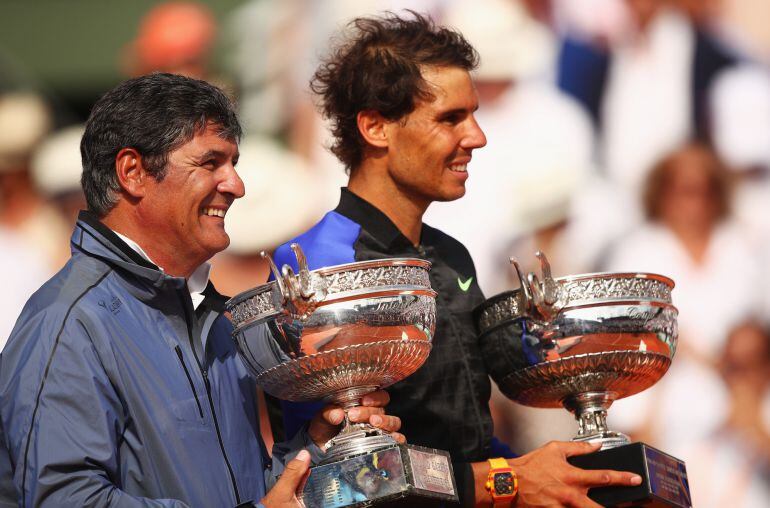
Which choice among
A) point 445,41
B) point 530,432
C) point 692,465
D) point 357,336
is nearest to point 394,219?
point 445,41

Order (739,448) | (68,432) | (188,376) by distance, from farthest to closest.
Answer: (739,448)
(188,376)
(68,432)

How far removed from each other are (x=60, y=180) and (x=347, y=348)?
2.51 meters

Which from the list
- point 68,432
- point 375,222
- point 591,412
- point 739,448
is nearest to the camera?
point 68,432

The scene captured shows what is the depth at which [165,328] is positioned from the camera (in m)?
2.37

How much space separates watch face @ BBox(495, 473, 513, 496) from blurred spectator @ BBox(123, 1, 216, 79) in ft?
7.96

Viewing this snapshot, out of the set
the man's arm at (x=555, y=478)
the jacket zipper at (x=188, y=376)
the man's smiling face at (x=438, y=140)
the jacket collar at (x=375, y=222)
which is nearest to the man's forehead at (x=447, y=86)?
the man's smiling face at (x=438, y=140)

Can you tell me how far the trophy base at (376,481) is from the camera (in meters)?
2.23

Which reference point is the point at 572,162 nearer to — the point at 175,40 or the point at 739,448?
the point at 739,448

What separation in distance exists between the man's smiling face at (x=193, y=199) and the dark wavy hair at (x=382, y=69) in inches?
24.5

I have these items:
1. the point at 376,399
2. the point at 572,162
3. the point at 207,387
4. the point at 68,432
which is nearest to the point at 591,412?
the point at 376,399

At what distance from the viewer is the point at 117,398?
219 cm

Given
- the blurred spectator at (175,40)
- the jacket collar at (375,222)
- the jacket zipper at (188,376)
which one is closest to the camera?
the jacket zipper at (188,376)

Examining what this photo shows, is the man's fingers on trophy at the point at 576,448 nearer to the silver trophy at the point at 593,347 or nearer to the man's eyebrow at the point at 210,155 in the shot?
the silver trophy at the point at 593,347

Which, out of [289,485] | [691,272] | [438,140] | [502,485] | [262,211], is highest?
[262,211]
